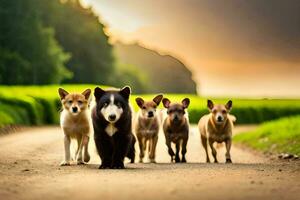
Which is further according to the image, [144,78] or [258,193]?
[144,78]

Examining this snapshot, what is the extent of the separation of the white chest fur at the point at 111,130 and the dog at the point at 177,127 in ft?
12.4

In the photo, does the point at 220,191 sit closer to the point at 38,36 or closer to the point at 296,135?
the point at 296,135

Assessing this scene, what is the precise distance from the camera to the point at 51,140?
91.6ft

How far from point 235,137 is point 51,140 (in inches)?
381

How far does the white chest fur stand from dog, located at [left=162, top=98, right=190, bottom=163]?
378cm

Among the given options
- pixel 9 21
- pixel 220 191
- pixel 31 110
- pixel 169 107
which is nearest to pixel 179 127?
pixel 169 107

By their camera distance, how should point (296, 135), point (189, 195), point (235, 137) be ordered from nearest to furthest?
point (189, 195)
point (296, 135)
point (235, 137)

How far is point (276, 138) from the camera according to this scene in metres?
27.7

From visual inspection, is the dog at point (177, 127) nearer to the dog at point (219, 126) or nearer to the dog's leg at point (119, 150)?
the dog at point (219, 126)

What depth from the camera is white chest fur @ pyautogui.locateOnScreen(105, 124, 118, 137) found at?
14.8m

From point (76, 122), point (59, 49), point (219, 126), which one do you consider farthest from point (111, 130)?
point (59, 49)

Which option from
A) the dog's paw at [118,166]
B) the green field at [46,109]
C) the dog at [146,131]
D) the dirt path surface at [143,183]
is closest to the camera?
the dirt path surface at [143,183]

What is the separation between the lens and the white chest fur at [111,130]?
14836mm

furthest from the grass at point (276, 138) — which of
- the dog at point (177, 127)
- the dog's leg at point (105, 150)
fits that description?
the dog's leg at point (105, 150)
